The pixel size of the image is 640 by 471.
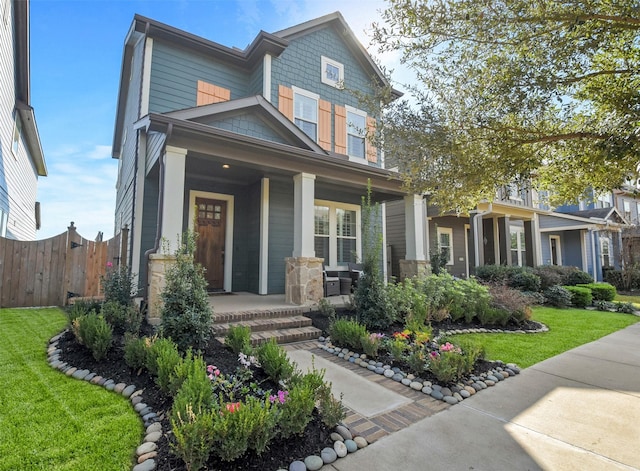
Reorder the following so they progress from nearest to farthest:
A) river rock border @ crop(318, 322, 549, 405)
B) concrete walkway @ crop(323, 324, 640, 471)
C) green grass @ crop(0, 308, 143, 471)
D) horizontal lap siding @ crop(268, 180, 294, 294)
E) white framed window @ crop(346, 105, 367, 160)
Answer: green grass @ crop(0, 308, 143, 471) < concrete walkway @ crop(323, 324, 640, 471) < river rock border @ crop(318, 322, 549, 405) < horizontal lap siding @ crop(268, 180, 294, 294) < white framed window @ crop(346, 105, 367, 160)

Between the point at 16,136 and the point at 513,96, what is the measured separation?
13.1 m

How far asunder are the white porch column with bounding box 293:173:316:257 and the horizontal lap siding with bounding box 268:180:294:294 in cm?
159

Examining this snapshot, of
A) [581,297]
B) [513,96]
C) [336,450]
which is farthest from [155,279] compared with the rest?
[581,297]

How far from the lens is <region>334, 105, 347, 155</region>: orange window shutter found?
977cm

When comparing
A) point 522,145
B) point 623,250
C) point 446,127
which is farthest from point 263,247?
point 623,250

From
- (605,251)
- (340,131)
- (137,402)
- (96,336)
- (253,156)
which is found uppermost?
(340,131)

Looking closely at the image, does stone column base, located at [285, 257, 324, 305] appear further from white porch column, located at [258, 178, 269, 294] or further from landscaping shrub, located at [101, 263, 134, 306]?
landscaping shrub, located at [101, 263, 134, 306]

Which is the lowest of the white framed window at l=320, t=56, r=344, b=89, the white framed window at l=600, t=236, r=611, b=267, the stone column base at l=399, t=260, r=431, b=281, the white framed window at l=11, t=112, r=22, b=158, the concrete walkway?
the concrete walkway

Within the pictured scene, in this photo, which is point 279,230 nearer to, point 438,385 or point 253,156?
point 253,156

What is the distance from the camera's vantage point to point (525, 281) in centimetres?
1055

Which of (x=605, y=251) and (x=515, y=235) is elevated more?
(x=515, y=235)

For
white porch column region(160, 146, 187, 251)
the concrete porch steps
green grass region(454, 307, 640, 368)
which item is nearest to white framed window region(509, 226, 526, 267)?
green grass region(454, 307, 640, 368)

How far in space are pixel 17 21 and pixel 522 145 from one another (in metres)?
12.8

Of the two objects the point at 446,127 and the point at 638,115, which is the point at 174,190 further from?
the point at 638,115
